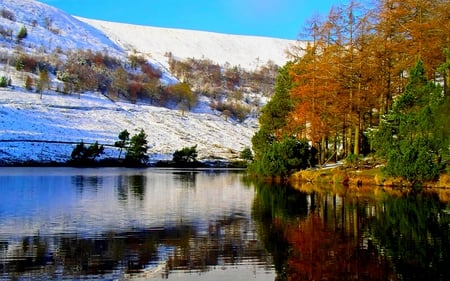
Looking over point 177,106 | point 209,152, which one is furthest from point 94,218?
point 177,106

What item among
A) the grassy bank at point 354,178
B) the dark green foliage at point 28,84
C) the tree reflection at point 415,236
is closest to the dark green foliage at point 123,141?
the grassy bank at point 354,178

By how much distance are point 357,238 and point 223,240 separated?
3515 mm

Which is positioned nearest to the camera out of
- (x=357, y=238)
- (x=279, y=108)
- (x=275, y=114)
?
(x=357, y=238)

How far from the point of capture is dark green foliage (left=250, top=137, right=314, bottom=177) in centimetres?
4284

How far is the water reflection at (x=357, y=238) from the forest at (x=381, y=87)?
7.74 metres

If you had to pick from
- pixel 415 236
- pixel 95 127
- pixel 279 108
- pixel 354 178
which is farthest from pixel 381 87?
pixel 95 127

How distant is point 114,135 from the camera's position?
111m

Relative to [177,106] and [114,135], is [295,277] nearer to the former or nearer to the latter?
[114,135]

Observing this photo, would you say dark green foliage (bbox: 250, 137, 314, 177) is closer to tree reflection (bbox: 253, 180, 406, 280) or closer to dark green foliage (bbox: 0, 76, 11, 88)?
tree reflection (bbox: 253, 180, 406, 280)

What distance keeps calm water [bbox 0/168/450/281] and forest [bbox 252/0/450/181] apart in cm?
782

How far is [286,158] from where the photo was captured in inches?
1704

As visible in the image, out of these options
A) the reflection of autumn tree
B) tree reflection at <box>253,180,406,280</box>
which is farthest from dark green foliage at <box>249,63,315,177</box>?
the reflection of autumn tree

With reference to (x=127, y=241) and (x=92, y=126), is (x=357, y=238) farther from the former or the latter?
(x=92, y=126)

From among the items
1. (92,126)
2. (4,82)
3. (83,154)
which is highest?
(4,82)
